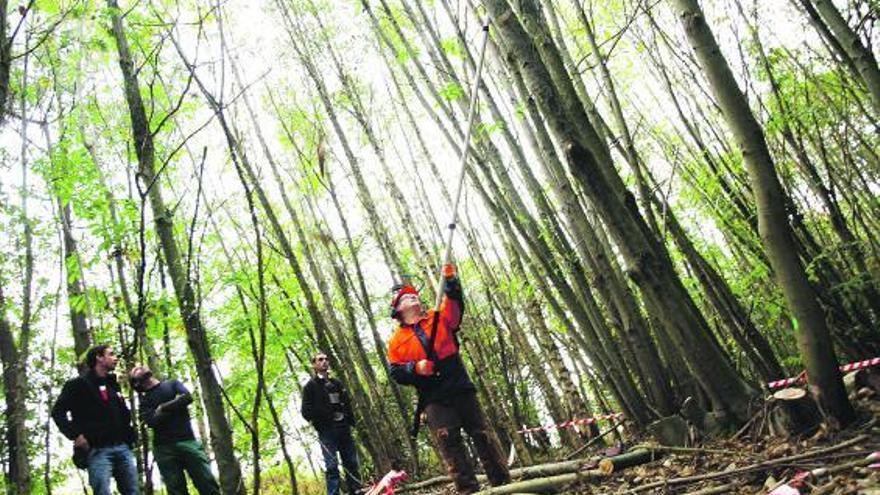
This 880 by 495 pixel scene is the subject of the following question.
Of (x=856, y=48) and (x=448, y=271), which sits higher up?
(x=856, y=48)

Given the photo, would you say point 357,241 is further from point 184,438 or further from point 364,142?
point 184,438

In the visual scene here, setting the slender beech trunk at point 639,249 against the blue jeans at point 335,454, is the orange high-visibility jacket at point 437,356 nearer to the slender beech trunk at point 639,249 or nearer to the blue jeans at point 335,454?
the slender beech trunk at point 639,249

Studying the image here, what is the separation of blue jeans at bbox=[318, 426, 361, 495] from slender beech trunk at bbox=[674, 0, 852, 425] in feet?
13.6

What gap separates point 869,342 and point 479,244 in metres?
6.07

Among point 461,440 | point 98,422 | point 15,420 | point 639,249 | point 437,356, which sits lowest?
point 461,440

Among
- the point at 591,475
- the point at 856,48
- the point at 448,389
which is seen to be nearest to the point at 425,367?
the point at 448,389

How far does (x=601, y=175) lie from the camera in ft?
10.1

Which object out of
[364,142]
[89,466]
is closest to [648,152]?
[364,142]

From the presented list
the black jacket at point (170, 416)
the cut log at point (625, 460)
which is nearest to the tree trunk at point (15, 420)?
the black jacket at point (170, 416)

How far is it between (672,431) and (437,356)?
61.0 inches

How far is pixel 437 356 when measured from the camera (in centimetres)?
399

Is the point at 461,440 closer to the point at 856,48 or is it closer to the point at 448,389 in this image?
the point at 448,389

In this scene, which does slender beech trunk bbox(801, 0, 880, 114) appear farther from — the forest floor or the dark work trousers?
the dark work trousers

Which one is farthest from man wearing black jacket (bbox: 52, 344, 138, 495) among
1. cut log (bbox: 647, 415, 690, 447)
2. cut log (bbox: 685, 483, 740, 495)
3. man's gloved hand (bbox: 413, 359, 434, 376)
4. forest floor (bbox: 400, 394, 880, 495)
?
cut log (bbox: 685, 483, 740, 495)
